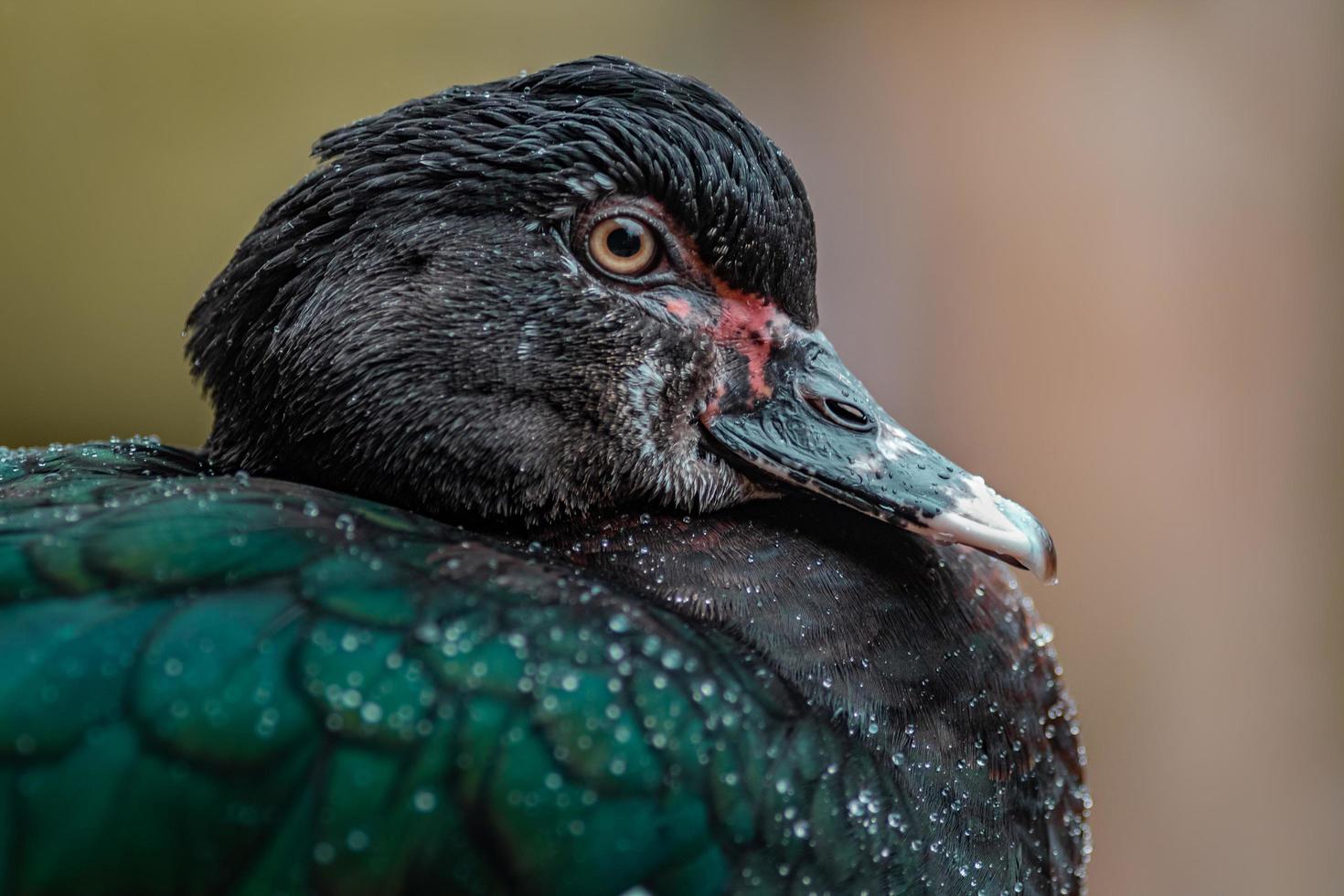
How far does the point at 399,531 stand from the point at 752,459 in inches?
14.7

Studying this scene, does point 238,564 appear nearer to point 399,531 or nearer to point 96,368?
point 399,531

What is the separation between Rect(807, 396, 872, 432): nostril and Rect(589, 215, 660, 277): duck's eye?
0.78 feet

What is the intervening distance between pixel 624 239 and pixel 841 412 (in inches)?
11.5

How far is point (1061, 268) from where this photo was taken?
316 centimetres

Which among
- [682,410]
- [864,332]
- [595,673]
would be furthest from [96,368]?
[595,673]

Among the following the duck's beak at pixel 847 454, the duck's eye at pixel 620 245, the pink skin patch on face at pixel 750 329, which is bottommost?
the duck's beak at pixel 847 454

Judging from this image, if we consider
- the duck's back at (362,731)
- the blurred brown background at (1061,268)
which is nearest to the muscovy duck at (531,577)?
the duck's back at (362,731)

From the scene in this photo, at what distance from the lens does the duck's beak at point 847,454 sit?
1188 millimetres

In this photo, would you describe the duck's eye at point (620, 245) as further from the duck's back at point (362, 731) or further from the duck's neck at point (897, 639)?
the duck's back at point (362, 731)

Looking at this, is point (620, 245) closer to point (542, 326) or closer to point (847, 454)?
point (542, 326)

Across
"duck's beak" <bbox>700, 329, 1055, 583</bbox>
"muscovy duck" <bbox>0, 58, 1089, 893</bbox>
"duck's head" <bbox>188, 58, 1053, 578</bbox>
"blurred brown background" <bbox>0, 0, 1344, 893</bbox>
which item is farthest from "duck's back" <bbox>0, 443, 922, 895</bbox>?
"blurred brown background" <bbox>0, 0, 1344, 893</bbox>

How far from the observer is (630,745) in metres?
0.92

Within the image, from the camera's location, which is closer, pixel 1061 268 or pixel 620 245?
pixel 620 245

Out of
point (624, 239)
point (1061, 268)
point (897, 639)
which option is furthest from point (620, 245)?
point (1061, 268)
